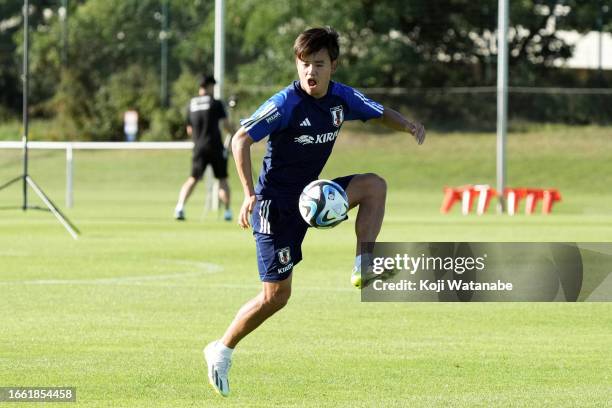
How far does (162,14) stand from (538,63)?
955 inches

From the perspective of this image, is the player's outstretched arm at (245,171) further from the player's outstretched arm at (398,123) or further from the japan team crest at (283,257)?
the player's outstretched arm at (398,123)

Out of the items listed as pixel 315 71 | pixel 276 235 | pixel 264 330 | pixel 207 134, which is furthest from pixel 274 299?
pixel 207 134

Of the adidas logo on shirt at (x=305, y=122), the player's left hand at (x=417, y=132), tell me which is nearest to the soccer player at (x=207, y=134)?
the player's left hand at (x=417, y=132)

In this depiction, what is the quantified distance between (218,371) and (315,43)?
1906 millimetres

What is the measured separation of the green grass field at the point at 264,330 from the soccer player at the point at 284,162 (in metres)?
0.46

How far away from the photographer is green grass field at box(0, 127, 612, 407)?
313 inches

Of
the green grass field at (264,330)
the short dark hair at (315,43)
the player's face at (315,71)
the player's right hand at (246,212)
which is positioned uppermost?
the short dark hair at (315,43)

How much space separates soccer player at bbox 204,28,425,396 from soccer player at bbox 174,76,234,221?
15040mm

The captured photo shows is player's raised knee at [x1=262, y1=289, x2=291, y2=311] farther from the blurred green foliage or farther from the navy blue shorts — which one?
the blurred green foliage

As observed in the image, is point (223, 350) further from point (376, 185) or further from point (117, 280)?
point (117, 280)

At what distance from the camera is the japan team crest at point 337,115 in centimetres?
827

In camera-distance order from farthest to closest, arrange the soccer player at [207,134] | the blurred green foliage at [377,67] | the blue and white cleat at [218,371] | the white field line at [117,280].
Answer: the blurred green foliage at [377,67] → the soccer player at [207,134] → the white field line at [117,280] → the blue and white cleat at [218,371]

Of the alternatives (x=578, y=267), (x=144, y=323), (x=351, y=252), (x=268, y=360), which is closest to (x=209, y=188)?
(x=351, y=252)

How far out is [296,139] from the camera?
819 centimetres
